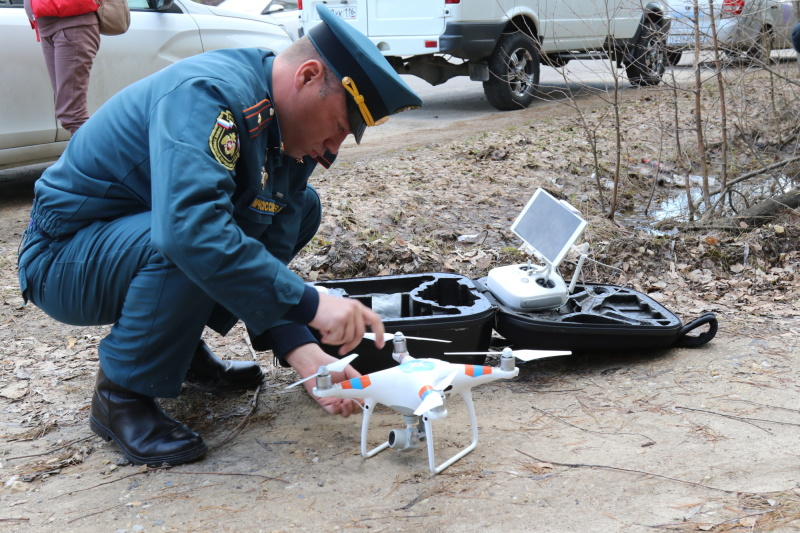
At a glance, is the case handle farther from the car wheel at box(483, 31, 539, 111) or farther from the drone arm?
the car wheel at box(483, 31, 539, 111)

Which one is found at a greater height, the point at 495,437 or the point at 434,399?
the point at 434,399

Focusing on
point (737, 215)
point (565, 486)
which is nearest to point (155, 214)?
point (565, 486)

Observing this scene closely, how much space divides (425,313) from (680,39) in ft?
9.91

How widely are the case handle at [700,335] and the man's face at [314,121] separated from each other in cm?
163

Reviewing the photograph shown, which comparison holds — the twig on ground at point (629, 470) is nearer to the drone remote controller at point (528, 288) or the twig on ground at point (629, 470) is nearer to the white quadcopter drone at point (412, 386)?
the white quadcopter drone at point (412, 386)

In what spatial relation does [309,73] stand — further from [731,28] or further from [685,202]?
[685,202]

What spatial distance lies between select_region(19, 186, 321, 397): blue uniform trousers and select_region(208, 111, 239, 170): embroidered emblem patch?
0.39 meters

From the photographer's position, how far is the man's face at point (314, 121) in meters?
2.14

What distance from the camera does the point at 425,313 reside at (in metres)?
2.99

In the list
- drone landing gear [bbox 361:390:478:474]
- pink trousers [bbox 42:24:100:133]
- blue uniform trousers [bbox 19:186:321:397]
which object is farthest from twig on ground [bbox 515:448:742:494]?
pink trousers [bbox 42:24:100:133]

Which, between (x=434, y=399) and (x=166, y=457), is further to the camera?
(x=166, y=457)

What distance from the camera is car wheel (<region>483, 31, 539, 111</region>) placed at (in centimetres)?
813

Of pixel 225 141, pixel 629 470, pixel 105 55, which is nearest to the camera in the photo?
pixel 225 141

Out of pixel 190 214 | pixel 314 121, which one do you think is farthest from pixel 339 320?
pixel 314 121
